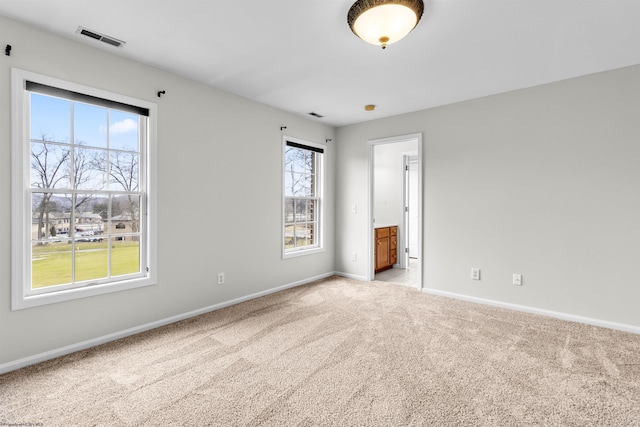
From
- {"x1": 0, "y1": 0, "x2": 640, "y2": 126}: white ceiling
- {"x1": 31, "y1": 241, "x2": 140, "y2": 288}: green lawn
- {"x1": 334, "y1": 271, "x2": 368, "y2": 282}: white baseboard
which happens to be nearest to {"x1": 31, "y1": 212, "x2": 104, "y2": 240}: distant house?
{"x1": 31, "y1": 241, "x2": 140, "y2": 288}: green lawn

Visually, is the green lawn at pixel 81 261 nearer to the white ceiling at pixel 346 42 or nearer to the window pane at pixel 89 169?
the window pane at pixel 89 169

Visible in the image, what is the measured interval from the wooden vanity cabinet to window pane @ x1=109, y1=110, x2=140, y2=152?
3.67 meters

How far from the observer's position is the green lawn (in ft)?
7.98

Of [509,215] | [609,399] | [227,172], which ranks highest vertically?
[227,172]

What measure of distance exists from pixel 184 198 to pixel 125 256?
76 cm

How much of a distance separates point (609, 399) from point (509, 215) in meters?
2.03

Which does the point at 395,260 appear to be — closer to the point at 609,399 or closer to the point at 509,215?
the point at 509,215

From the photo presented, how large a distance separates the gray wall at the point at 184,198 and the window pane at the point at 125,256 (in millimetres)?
200

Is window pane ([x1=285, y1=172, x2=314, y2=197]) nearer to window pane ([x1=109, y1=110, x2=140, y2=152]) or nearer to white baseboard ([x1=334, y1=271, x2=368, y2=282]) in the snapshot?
white baseboard ([x1=334, y1=271, x2=368, y2=282])

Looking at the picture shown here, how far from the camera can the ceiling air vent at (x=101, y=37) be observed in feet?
7.71

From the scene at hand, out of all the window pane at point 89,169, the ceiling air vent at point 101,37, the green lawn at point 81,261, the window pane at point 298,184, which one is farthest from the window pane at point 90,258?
the window pane at point 298,184

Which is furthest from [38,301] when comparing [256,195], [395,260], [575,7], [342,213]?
[395,260]

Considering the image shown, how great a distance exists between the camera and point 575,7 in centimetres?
204

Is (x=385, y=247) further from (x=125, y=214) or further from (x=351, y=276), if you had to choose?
(x=125, y=214)
